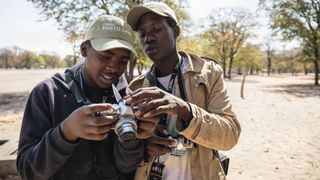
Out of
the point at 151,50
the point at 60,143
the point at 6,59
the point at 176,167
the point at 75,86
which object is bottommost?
the point at 176,167

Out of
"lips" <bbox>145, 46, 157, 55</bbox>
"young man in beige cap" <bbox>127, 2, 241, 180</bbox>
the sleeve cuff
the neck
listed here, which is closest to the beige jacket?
"young man in beige cap" <bbox>127, 2, 241, 180</bbox>

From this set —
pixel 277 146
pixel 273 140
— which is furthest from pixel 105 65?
pixel 273 140

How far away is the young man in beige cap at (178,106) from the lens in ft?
5.93

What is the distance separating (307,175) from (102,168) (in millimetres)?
5294

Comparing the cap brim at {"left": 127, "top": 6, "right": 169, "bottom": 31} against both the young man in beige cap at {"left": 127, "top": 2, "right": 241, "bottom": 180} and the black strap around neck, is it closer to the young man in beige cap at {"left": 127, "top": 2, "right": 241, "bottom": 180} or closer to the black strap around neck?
the young man in beige cap at {"left": 127, "top": 2, "right": 241, "bottom": 180}

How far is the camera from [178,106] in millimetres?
1741

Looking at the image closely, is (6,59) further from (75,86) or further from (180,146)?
(180,146)

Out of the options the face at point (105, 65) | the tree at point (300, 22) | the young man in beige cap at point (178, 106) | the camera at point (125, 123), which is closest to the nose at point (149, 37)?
the young man in beige cap at point (178, 106)

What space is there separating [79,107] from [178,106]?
1.94 ft

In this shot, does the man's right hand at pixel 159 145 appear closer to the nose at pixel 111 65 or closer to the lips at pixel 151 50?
the nose at pixel 111 65

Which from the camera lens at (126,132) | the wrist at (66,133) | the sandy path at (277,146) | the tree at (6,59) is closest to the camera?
the camera lens at (126,132)

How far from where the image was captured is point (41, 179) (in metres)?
1.74

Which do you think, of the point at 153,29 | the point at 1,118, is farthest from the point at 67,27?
the point at 153,29

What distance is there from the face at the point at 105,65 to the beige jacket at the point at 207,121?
1.07ft
